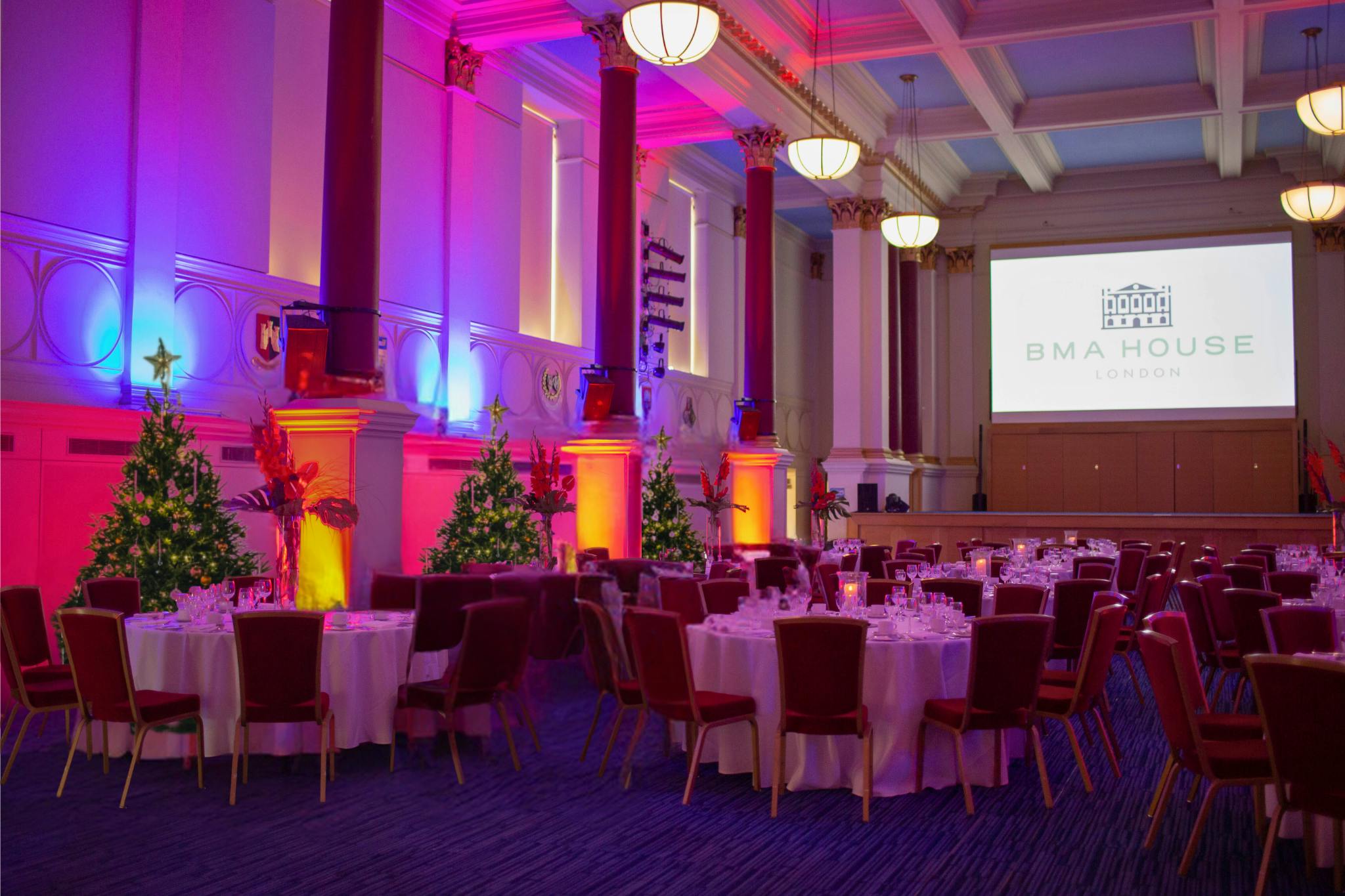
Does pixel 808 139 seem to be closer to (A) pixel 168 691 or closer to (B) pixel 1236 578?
(B) pixel 1236 578

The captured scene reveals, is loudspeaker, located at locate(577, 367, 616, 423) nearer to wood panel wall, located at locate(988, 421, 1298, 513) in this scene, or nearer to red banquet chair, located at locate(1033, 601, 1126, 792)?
red banquet chair, located at locate(1033, 601, 1126, 792)

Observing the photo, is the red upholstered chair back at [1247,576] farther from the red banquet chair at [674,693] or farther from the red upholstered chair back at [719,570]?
the red banquet chair at [674,693]

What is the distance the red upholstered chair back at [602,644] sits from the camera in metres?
5.55

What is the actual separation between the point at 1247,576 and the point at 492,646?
5.37 metres

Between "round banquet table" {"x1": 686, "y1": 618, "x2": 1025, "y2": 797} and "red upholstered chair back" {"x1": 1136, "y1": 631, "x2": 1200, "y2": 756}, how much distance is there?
36.4 inches

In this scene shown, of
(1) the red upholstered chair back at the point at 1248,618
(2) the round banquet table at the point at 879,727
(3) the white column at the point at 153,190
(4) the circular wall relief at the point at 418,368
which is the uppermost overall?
(3) the white column at the point at 153,190

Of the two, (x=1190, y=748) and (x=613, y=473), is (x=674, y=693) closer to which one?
(x=1190, y=748)

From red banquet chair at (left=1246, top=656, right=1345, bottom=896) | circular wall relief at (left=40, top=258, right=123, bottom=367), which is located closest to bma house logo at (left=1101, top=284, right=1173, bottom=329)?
circular wall relief at (left=40, top=258, right=123, bottom=367)

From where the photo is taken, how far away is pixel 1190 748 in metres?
4.02

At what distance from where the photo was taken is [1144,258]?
18156 millimetres

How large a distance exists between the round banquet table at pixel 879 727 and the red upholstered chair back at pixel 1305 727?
1462 mm

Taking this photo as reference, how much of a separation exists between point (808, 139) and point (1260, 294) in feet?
33.4

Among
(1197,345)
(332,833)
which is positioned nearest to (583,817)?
(332,833)

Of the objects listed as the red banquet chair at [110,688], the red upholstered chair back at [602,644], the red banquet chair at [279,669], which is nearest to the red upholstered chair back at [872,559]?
the red upholstered chair back at [602,644]
